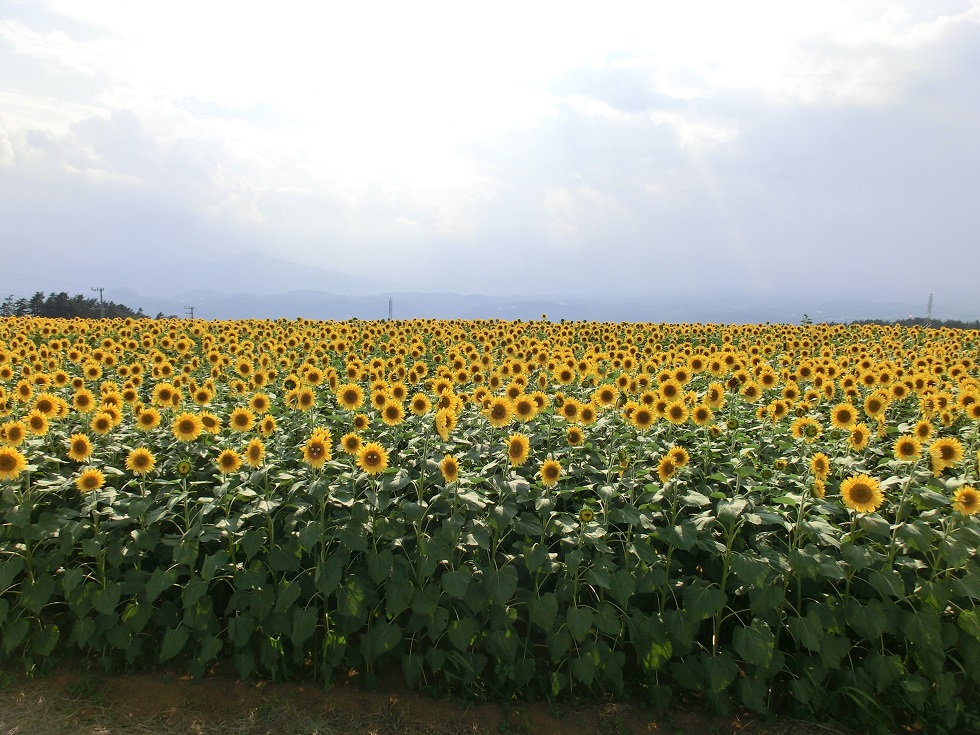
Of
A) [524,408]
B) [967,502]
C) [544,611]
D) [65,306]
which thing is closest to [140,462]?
[524,408]

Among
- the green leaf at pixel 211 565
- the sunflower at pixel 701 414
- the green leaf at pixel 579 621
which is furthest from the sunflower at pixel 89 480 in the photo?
the sunflower at pixel 701 414

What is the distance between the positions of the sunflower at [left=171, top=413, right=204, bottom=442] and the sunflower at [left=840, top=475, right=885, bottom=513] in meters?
5.65

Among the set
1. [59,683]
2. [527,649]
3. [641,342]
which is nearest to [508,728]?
[527,649]

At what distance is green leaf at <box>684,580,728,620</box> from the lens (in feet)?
15.7

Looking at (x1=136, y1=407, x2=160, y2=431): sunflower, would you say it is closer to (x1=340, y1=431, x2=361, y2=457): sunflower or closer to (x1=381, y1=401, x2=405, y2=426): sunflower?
(x1=340, y1=431, x2=361, y2=457): sunflower

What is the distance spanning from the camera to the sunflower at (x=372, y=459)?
5133 mm

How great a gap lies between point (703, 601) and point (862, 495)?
4.78ft

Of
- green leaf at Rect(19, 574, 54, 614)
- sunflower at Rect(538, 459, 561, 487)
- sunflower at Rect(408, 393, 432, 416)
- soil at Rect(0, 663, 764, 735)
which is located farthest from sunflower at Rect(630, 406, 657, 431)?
green leaf at Rect(19, 574, 54, 614)

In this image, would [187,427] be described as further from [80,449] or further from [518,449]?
[518,449]

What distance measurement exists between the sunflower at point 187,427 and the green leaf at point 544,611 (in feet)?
11.5

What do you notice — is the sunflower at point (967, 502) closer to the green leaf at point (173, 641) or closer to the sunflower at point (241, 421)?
the sunflower at point (241, 421)

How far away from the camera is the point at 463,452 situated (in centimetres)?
581

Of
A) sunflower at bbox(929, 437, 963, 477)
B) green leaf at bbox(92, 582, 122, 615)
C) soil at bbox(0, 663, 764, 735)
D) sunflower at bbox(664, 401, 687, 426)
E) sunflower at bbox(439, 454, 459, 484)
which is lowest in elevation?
soil at bbox(0, 663, 764, 735)

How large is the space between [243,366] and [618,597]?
5.58m
